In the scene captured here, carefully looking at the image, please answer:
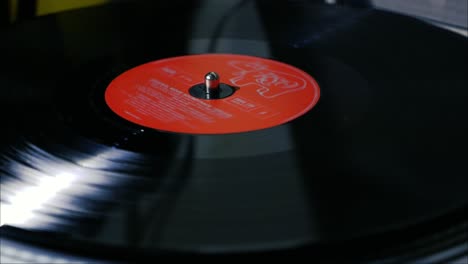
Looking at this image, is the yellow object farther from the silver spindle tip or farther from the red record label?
the silver spindle tip

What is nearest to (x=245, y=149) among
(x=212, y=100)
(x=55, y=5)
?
(x=212, y=100)

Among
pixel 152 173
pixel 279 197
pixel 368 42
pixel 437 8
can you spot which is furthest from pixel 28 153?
pixel 437 8

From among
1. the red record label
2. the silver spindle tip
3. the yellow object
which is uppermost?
the silver spindle tip

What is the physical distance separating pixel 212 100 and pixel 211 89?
16 millimetres

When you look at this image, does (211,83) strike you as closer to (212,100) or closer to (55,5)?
(212,100)

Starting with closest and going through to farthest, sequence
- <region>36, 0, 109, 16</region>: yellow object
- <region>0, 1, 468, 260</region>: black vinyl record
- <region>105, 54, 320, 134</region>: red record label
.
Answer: <region>0, 1, 468, 260</region>: black vinyl record → <region>105, 54, 320, 134</region>: red record label → <region>36, 0, 109, 16</region>: yellow object

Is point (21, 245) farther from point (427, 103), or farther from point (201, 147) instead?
point (427, 103)

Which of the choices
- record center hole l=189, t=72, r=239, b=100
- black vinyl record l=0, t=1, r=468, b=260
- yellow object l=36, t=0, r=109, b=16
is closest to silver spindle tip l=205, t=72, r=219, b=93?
record center hole l=189, t=72, r=239, b=100

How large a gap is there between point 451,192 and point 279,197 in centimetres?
15

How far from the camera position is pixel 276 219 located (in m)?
0.51

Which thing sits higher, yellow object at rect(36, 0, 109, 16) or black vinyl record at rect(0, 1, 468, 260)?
black vinyl record at rect(0, 1, 468, 260)

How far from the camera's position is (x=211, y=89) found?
0.85 m

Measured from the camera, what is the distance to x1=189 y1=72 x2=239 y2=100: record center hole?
85cm

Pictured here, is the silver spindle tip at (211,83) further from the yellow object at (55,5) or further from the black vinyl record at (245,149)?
the yellow object at (55,5)
